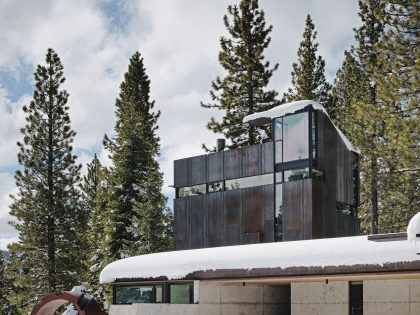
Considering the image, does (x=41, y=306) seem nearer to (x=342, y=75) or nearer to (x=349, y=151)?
(x=349, y=151)

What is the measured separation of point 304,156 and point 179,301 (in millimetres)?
7977

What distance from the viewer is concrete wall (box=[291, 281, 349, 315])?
1730 centimetres

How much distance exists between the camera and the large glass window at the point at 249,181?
2531cm

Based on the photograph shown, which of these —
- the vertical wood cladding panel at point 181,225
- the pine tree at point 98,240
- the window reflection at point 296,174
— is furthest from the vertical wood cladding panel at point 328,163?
the pine tree at point 98,240

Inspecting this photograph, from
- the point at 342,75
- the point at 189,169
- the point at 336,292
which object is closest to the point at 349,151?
the point at 189,169

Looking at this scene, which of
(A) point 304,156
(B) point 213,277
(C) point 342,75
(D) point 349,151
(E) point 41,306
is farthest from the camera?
(C) point 342,75

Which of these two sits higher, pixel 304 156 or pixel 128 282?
pixel 304 156

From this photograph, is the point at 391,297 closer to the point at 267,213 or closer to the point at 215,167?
the point at 267,213

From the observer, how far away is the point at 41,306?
741 inches

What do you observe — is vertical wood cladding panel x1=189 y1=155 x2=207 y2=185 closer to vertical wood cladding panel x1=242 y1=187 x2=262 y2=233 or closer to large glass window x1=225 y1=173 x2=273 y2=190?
large glass window x1=225 y1=173 x2=273 y2=190

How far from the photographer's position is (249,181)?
1024 inches

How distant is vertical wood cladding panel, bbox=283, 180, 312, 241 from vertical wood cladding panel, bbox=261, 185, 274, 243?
612 millimetres

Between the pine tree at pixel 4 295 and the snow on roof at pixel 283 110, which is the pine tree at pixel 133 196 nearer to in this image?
the snow on roof at pixel 283 110

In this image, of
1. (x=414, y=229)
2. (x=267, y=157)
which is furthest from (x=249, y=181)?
(x=414, y=229)
